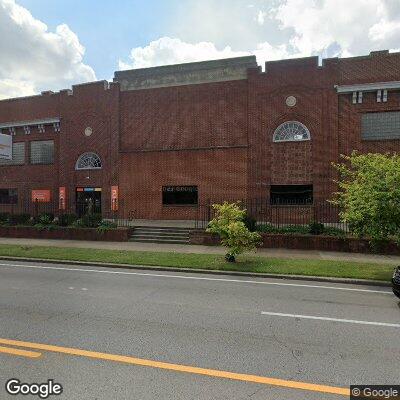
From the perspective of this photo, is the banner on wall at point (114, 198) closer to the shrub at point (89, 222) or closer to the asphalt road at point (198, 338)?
the shrub at point (89, 222)

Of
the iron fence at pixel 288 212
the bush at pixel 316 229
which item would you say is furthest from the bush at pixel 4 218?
the bush at pixel 316 229

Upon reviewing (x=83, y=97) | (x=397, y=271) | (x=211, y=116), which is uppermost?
(x=83, y=97)

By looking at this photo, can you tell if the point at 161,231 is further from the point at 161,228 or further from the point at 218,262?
the point at 218,262

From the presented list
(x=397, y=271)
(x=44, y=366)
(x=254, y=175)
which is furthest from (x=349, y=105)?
(x=44, y=366)

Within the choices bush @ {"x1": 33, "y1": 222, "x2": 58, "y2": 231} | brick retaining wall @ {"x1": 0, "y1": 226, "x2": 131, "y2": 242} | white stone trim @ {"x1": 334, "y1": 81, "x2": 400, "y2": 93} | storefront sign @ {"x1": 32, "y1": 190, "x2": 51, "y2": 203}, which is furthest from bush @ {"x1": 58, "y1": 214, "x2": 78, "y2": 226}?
white stone trim @ {"x1": 334, "y1": 81, "x2": 400, "y2": 93}

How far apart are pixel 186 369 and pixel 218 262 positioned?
7853 mm

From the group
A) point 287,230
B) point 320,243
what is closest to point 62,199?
point 287,230

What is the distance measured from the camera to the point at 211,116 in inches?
934

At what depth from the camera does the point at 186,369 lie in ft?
14.9

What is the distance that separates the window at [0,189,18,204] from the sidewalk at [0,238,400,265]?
37.9 feet

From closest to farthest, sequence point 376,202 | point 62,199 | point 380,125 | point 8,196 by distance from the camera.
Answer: point 376,202
point 380,125
point 62,199
point 8,196

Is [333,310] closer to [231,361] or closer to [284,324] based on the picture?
[284,324]

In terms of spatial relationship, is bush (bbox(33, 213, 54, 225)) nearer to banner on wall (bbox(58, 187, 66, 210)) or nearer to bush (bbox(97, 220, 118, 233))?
bush (bbox(97, 220, 118, 233))

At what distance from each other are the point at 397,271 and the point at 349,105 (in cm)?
1606
